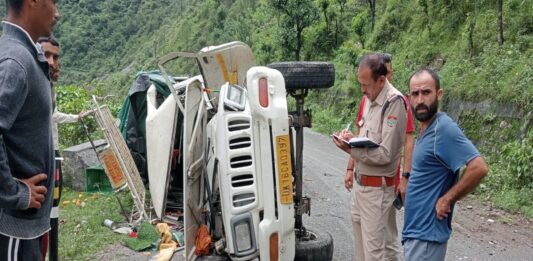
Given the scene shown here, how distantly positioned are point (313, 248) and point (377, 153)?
114 centimetres

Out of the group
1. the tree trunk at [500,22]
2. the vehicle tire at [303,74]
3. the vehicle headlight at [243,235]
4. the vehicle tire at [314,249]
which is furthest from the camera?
the tree trunk at [500,22]

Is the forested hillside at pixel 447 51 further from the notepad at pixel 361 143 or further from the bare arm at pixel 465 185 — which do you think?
the bare arm at pixel 465 185

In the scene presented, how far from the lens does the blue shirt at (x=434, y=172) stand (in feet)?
9.05

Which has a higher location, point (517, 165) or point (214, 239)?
point (214, 239)

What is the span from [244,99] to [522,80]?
7.70m

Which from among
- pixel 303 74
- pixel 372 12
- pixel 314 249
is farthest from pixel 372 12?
pixel 314 249

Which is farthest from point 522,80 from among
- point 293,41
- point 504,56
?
point 293,41

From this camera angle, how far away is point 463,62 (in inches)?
516

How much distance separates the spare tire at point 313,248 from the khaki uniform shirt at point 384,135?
2.77ft

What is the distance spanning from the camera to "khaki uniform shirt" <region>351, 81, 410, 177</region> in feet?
11.7

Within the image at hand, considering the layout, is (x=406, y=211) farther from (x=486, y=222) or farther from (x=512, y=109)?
(x=512, y=109)

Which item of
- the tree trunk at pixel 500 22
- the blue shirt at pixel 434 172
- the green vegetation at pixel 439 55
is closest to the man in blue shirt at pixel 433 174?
the blue shirt at pixel 434 172

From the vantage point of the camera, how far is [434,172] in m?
2.86

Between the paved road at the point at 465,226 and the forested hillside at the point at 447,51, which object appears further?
the forested hillside at the point at 447,51
